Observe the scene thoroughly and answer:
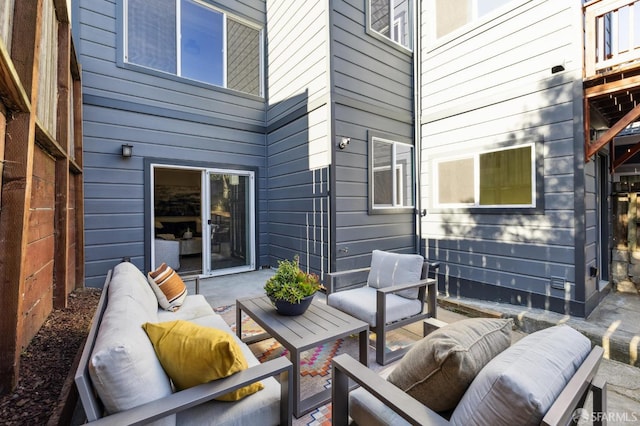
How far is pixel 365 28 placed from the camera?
4625mm

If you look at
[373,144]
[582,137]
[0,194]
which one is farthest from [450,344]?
[373,144]

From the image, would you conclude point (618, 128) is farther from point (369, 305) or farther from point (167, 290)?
point (167, 290)

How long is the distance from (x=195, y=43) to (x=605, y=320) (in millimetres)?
6895

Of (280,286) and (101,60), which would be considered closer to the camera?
(280,286)

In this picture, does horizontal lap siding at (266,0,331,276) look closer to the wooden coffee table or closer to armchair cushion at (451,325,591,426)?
the wooden coffee table

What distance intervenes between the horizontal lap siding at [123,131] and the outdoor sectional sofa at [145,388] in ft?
10.7

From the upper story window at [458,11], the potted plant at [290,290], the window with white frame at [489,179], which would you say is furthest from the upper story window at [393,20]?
the potted plant at [290,290]

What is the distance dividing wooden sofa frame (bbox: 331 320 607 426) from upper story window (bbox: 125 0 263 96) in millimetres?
5260

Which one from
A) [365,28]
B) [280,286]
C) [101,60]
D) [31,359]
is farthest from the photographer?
[365,28]

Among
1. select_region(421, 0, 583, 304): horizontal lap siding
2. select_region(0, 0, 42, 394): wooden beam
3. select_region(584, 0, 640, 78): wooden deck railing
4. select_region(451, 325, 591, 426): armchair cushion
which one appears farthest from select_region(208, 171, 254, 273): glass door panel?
select_region(584, 0, 640, 78): wooden deck railing

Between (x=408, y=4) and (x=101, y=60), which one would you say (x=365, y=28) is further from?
(x=101, y=60)

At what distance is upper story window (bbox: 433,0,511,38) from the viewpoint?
429cm

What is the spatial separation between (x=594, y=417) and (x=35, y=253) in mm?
3211

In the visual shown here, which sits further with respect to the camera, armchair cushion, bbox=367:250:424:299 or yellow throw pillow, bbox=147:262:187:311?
armchair cushion, bbox=367:250:424:299
